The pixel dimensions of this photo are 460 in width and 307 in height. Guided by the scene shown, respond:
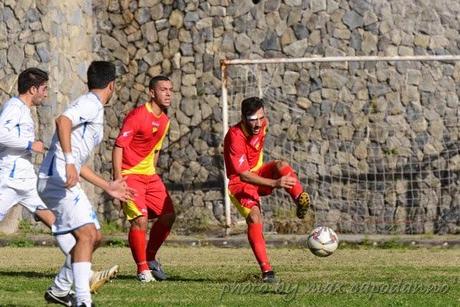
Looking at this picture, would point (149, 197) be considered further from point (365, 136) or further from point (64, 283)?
point (365, 136)

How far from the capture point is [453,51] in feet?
70.4

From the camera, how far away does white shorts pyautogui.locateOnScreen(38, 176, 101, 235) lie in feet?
33.3

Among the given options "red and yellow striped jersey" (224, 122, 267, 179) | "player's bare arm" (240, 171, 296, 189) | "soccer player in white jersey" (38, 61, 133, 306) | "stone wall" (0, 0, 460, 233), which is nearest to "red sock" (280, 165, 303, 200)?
"player's bare arm" (240, 171, 296, 189)

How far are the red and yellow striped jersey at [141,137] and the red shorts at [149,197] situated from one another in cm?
8

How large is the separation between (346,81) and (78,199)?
12.0 m

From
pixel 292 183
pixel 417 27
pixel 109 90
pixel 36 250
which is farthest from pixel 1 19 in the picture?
pixel 109 90

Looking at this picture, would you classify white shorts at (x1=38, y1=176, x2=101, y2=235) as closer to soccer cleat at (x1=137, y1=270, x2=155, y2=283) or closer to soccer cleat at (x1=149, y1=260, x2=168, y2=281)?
soccer cleat at (x1=137, y1=270, x2=155, y2=283)

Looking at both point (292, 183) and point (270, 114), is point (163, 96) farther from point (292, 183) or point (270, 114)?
point (270, 114)

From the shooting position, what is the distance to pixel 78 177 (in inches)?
400

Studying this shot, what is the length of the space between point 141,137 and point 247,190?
1303mm

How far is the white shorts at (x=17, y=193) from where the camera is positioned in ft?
43.8

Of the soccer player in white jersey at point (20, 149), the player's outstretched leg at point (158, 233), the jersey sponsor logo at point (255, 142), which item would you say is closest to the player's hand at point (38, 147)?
the soccer player in white jersey at point (20, 149)

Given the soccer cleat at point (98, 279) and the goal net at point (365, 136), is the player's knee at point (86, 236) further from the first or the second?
the goal net at point (365, 136)

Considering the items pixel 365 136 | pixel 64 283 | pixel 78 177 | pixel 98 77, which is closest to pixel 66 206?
pixel 78 177
